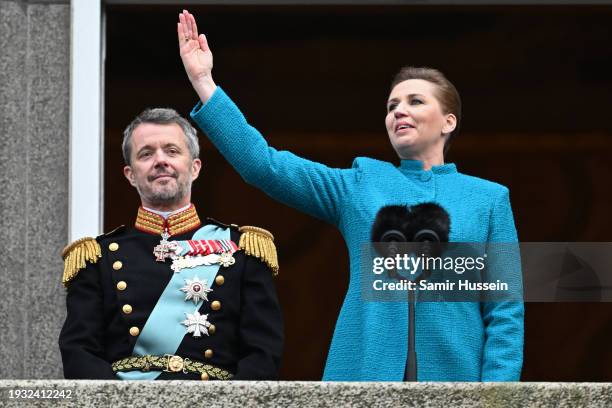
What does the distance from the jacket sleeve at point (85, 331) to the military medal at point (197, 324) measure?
26 cm

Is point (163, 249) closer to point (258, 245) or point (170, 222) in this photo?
point (170, 222)

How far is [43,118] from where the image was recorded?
7.37m

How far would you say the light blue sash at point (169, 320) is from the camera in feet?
18.3

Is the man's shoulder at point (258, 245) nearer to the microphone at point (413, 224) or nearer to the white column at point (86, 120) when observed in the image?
the microphone at point (413, 224)

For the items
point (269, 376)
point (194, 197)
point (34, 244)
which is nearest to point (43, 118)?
point (34, 244)

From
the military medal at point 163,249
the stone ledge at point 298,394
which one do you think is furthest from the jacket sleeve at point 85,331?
the stone ledge at point 298,394

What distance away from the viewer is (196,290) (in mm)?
Result: 5652

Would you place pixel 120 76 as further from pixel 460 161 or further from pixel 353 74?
pixel 460 161

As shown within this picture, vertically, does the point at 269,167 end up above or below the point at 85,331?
above

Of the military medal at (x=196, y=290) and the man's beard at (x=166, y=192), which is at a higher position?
the man's beard at (x=166, y=192)

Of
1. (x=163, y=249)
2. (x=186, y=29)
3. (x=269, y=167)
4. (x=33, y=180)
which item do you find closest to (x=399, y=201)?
(x=269, y=167)

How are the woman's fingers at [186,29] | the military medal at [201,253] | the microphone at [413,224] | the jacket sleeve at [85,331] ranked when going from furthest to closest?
Answer: 1. the woman's fingers at [186,29]
2. the military medal at [201,253]
3. the jacket sleeve at [85,331]
4. the microphone at [413,224]

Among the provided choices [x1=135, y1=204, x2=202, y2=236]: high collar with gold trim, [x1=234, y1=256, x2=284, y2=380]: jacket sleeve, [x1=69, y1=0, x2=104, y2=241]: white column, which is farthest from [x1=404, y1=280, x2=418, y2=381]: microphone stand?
[x1=69, y1=0, x2=104, y2=241]: white column

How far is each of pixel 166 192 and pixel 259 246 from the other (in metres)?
0.33
